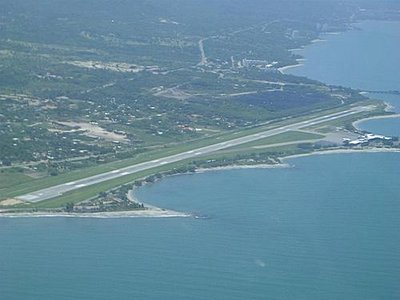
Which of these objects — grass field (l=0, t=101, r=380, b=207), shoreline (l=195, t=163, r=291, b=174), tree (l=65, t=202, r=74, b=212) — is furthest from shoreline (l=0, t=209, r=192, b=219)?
shoreline (l=195, t=163, r=291, b=174)

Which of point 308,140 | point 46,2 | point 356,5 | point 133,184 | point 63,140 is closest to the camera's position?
point 133,184

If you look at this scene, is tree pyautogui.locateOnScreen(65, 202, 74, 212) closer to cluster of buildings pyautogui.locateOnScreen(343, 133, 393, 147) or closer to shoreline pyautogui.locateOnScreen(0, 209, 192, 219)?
shoreline pyautogui.locateOnScreen(0, 209, 192, 219)

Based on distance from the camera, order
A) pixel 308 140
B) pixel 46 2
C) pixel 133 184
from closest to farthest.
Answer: pixel 133 184
pixel 308 140
pixel 46 2

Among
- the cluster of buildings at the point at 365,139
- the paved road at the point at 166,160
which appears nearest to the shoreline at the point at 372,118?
the paved road at the point at 166,160

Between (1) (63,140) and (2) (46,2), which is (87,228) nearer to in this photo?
(1) (63,140)

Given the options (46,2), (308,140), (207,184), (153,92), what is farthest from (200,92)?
(46,2)

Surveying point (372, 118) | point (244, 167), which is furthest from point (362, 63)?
point (244, 167)

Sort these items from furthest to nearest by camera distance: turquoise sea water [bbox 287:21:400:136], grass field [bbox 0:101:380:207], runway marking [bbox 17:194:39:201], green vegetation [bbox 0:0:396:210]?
turquoise sea water [bbox 287:21:400:136] → green vegetation [bbox 0:0:396:210] → grass field [bbox 0:101:380:207] → runway marking [bbox 17:194:39:201]

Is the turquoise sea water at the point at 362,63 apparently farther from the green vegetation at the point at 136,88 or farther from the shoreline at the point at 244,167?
the shoreline at the point at 244,167
